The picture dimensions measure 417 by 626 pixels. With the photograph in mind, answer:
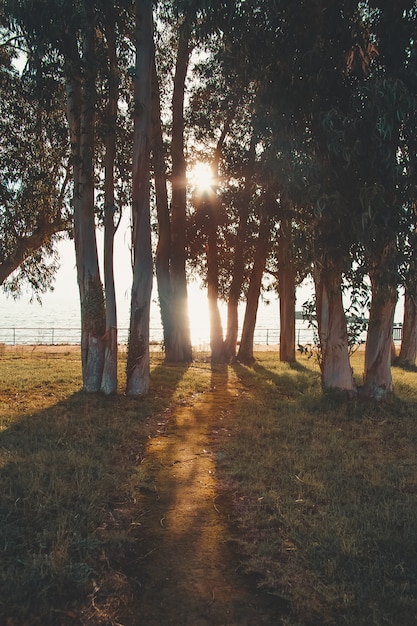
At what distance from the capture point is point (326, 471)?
575 cm

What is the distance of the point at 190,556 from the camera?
3895 mm

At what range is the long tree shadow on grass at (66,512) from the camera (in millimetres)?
3238

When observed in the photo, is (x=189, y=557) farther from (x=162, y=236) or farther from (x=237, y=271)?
(x=237, y=271)

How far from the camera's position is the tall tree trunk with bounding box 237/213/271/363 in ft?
56.2

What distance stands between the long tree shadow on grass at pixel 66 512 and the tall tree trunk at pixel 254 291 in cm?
1006

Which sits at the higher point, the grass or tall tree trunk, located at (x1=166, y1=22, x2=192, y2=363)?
tall tree trunk, located at (x1=166, y1=22, x2=192, y2=363)

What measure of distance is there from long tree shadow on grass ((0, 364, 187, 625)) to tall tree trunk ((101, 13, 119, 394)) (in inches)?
91.1

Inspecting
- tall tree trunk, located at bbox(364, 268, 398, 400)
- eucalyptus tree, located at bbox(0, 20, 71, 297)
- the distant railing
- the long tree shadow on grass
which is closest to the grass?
the long tree shadow on grass

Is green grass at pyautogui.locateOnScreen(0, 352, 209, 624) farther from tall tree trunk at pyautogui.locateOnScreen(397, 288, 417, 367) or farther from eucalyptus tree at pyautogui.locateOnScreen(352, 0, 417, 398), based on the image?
tall tree trunk at pyautogui.locateOnScreen(397, 288, 417, 367)

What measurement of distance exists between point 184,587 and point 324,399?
699 cm

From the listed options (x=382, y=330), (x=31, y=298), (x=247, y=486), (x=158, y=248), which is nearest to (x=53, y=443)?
(x=247, y=486)

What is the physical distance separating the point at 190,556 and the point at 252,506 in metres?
1.08

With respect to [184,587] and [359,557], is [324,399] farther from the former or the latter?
[184,587]

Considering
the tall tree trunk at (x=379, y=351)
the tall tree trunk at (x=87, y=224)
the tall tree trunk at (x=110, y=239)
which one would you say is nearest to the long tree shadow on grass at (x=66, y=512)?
the tall tree trunk at (x=110, y=239)
